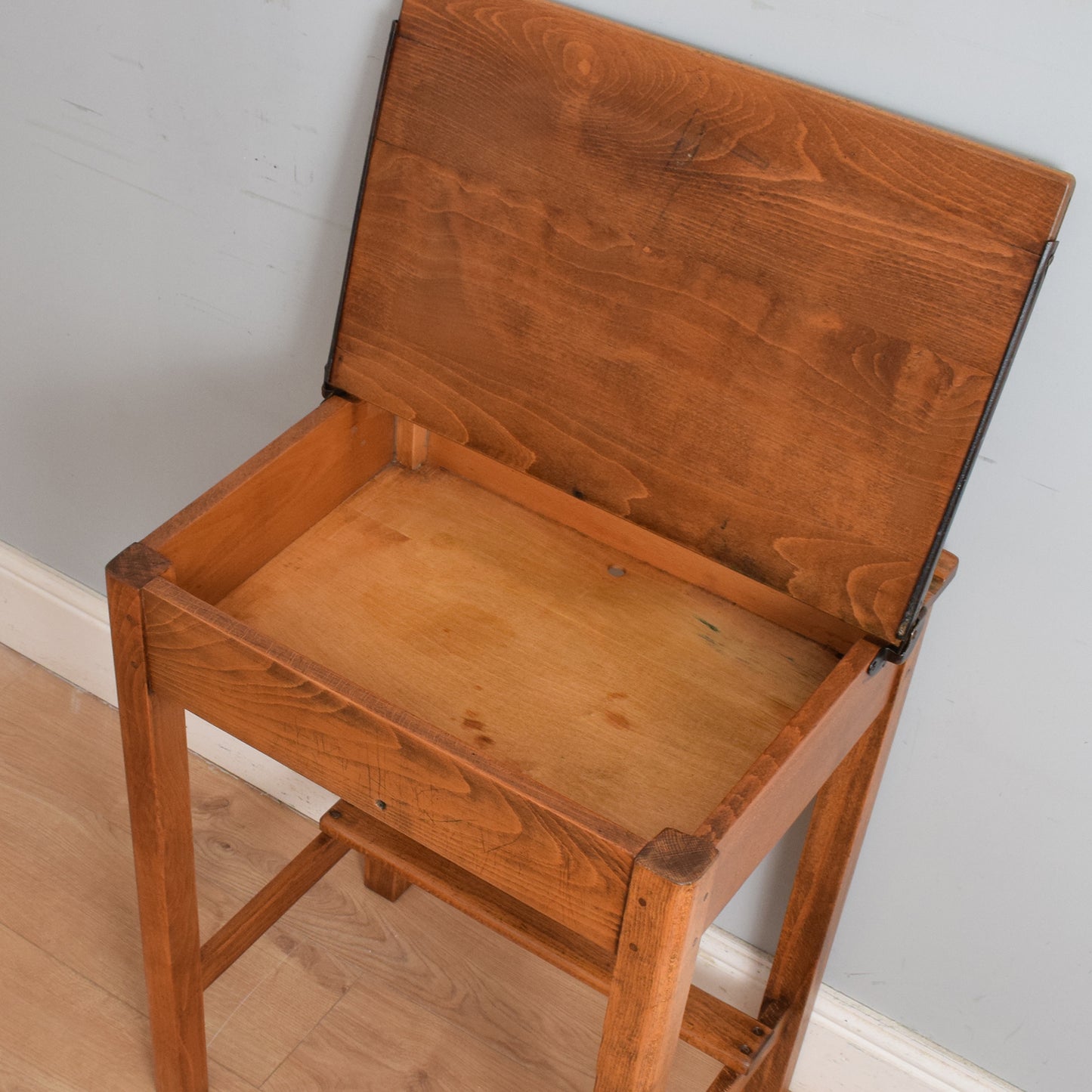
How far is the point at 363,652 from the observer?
104cm

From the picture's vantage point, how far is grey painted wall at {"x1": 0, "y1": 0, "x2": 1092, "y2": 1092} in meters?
0.94

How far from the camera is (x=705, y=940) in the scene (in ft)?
4.83

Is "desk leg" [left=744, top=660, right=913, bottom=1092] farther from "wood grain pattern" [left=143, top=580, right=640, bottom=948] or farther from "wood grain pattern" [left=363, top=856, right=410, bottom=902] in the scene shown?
"wood grain pattern" [left=363, top=856, right=410, bottom=902]

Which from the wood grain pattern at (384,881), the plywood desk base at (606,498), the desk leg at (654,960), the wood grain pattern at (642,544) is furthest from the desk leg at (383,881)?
the desk leg at (654,960)

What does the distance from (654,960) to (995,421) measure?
47cm

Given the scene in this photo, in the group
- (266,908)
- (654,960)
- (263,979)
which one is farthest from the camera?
(263,979)

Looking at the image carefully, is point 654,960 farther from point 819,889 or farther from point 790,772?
point 819,889

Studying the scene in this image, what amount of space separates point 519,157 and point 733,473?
0.29 meters

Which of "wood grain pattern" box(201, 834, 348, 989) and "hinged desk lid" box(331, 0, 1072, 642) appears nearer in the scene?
"hinged desk lid" box(331, 0, 1072, 642)

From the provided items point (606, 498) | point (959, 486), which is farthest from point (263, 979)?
point (959, 486)

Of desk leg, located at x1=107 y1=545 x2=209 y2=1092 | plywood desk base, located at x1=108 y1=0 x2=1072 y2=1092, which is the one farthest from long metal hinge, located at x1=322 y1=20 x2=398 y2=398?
desk leg, located at x1=107 y1=545 x2=209 y2=1092

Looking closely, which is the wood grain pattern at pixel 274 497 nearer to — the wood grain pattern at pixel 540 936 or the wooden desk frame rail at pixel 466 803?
the wooden desk frame rail at pixel 466 803

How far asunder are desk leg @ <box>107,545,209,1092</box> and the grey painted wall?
0.42 m

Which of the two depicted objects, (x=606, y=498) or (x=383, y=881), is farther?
(x=383, y=881)
